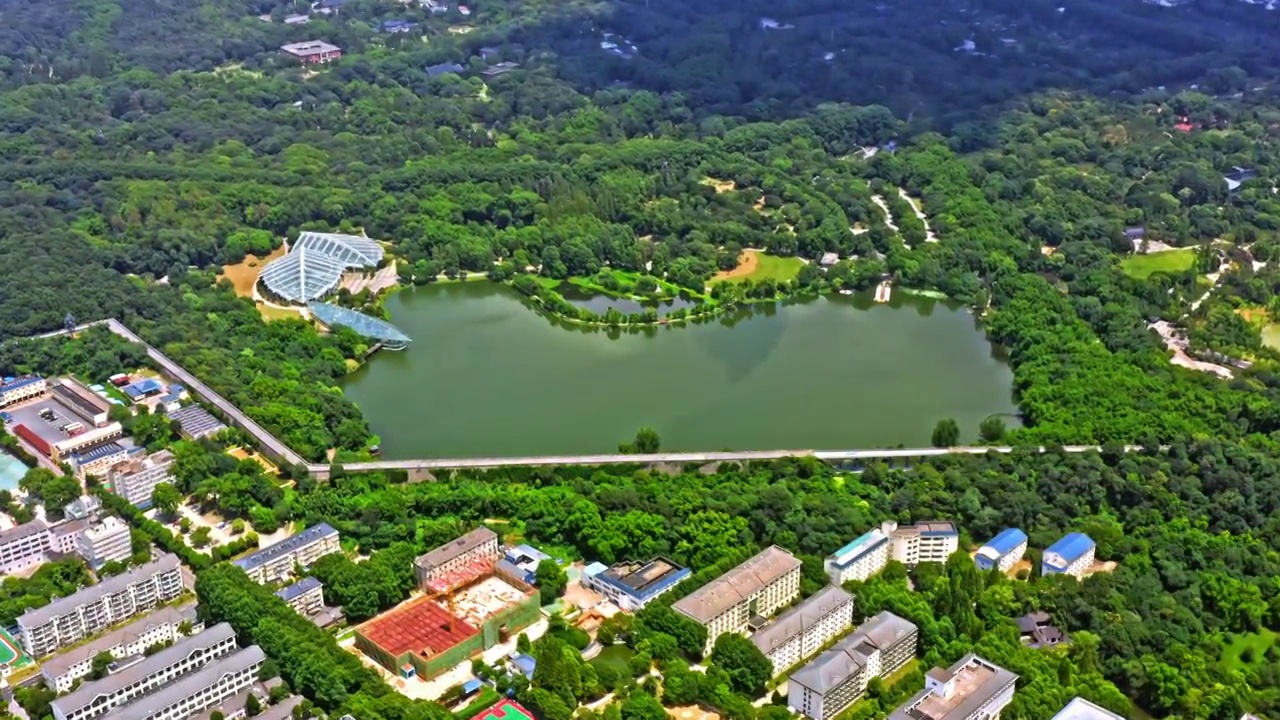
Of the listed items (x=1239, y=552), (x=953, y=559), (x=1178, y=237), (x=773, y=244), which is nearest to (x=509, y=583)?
(x=953, y=559)

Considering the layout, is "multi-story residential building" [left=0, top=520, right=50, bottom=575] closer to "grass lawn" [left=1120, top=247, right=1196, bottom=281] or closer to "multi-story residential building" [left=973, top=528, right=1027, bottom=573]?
"multi-story residential building" [left=973, top=528, right=1027, bottom=573]

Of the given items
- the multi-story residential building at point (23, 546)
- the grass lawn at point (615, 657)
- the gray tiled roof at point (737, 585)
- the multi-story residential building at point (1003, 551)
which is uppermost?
the gray tiled roof at point (737, 585)

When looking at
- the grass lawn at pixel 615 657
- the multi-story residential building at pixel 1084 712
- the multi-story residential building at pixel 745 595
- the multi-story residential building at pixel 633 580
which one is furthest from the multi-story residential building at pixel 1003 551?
the grass lawn at pixel 615 657

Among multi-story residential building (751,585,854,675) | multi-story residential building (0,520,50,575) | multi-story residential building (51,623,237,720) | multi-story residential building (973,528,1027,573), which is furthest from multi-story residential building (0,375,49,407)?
multi-story residential building (973,528,1027,573)

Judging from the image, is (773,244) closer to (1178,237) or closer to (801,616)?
(1178,237)

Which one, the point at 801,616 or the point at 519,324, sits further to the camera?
the point at 519,324

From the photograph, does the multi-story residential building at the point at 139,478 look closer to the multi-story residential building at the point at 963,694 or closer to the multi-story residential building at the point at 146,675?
the multi-story residential building at the point at 146,675
